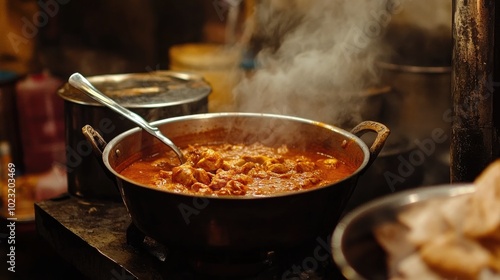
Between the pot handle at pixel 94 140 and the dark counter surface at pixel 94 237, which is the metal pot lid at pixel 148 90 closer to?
the pot handle at pixel 94 140

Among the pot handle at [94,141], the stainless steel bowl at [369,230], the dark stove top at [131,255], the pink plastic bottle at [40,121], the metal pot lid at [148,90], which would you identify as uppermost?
the stainless steel bowl at [369,230]

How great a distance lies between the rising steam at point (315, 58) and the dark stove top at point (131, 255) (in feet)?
4.21

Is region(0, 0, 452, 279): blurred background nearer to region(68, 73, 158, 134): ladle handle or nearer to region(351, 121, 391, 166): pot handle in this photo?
region(351, 121, 391, 166): pot handle

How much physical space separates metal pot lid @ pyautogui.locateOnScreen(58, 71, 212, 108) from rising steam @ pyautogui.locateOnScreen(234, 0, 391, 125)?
0.41 meters

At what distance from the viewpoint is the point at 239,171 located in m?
2.59

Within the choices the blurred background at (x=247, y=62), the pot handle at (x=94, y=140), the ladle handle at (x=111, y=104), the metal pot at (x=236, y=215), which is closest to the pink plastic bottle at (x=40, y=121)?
the blurred background at (x=247, y=62)

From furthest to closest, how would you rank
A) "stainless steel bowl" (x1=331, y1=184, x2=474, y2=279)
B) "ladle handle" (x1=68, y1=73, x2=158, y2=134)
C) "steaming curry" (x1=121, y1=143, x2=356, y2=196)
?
"ladle handle" (x1=68, y1=73, x2=158, y2=134)
"steaming curry" (x1=121, y1=143, x2=356, y2=196)
"stainless steel bowl" (x1=331, y1=184, x2=474, y2=279)

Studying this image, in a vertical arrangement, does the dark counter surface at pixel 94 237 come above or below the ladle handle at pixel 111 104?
below

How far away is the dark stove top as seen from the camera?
2311mm

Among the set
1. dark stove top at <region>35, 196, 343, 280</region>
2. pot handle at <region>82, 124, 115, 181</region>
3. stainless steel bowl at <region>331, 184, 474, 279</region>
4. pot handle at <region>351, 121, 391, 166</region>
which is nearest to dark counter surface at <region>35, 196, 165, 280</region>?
dark stove top at <region>35, 196, 343, 280</region>

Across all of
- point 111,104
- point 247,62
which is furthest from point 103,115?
point 247,62

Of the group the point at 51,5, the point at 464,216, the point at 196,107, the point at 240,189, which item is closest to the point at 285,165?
the point at 240,189

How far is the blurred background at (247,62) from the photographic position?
381 centimetres

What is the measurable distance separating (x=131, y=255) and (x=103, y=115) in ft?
2.79
